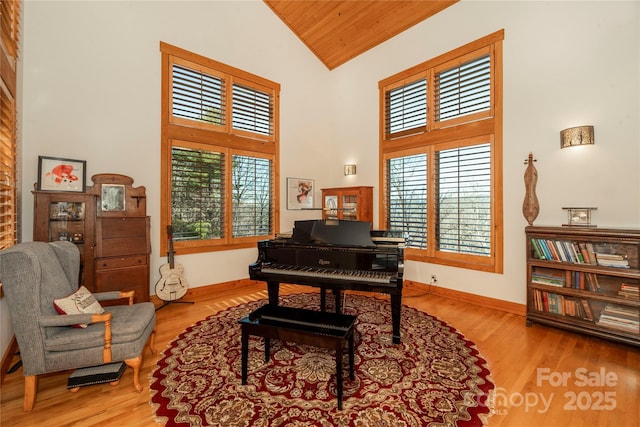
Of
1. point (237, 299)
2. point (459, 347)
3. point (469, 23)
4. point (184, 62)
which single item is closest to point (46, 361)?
point (237, 299)

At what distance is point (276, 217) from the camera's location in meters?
5.29

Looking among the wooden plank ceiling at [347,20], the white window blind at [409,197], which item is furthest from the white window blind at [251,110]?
the white window blind at [409,197]

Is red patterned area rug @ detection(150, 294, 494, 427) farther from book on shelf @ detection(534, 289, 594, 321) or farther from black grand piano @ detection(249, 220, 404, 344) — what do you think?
book on shelf @ detection(534, 289, 594, 321)

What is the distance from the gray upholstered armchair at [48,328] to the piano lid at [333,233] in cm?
159

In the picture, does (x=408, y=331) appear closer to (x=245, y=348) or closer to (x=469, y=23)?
(x=245, y=348)

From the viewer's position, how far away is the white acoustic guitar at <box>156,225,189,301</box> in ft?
12.4

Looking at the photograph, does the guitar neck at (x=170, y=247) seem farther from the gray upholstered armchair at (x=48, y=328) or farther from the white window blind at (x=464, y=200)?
the white window blind at (x=464, y=200)

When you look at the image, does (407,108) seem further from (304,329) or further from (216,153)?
(304,329)

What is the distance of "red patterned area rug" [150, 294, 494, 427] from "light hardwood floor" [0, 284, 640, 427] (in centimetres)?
14

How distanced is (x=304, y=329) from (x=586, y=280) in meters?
3.05

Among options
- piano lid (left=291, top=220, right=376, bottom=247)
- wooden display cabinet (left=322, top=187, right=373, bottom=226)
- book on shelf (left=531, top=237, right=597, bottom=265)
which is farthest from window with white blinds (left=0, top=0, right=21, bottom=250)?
book on shelf (left=531, top=237, right=597, bottom=265)

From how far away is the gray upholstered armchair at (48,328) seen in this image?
5.89ft

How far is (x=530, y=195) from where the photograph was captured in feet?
11.3

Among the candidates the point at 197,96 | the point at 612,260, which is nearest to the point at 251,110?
the point at 197,96
